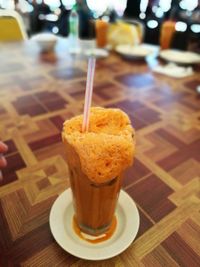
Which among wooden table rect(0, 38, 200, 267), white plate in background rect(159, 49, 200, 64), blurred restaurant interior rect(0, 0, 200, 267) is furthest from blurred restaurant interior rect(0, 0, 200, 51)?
wooden table rect(0, 38, 200, 267)

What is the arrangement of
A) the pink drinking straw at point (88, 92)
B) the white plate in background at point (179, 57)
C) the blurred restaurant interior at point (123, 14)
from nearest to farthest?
the pink drinking straw at point (88, 92) → the white plate in background at point (179, 57) → the blurred restaurant interior at point (123, 14)

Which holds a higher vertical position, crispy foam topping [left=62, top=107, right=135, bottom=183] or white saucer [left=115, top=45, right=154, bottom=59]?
crispy foam topping [left=62, top=107, right=135, bottom=183]

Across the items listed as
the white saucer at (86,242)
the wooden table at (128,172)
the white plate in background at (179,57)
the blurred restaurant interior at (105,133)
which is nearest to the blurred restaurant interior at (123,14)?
the white plate in background at (179,57)

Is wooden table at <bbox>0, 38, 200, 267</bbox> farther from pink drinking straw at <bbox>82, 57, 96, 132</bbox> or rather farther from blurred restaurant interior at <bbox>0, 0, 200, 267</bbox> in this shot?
pink drinking straw at <bbox>82, 57, 96, 132</bbox>

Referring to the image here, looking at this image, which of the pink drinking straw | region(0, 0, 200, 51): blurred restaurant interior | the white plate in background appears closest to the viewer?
the pink drinking straw

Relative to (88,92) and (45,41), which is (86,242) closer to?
(88,92)

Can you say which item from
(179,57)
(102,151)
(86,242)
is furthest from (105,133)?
(179,57)

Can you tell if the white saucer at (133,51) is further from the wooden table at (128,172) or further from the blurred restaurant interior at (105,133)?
the wooden table at (128,172)
